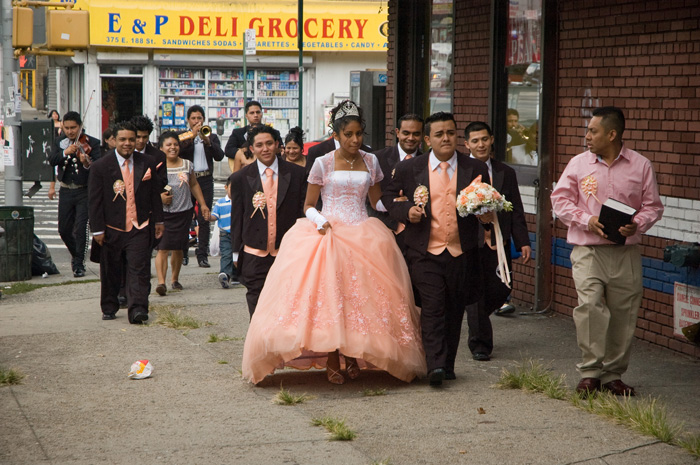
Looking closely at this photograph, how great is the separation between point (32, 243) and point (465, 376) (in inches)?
309

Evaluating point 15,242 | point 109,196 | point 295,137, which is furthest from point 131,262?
point 15,242

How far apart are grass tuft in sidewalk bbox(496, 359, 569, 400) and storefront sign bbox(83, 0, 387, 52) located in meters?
24.0

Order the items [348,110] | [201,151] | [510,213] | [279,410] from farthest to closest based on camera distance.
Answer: [201,151], [348,110], [510,213], [279,410]

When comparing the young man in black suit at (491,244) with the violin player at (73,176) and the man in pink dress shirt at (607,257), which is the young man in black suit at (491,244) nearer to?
the man in pink dress shirt at (607,257)

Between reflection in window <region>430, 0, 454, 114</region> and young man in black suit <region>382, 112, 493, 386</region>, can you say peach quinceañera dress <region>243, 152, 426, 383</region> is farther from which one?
reflection in window <region>430, 0, 454, 114</region>

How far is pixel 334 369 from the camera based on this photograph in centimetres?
728

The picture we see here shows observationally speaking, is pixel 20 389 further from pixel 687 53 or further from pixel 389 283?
pixel 687 53

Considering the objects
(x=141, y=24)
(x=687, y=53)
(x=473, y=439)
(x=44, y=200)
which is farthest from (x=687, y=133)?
(x=141, y=24)

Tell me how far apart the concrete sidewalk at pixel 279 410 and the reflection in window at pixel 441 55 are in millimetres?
3809

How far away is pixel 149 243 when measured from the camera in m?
10.3

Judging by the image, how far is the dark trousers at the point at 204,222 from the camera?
13.8 metres

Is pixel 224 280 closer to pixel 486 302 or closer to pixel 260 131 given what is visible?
pixel 260 131

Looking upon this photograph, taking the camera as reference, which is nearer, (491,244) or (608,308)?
(608,308)

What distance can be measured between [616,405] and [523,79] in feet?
16.6
